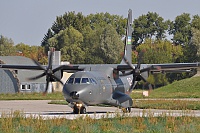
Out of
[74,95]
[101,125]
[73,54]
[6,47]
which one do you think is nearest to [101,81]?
[74,95]

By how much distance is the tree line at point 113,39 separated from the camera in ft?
331

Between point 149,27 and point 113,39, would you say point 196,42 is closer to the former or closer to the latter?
point 113,39

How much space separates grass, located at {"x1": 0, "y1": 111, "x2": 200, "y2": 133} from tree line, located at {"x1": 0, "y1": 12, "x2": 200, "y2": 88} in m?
47.3

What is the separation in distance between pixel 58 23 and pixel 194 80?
2578 inches

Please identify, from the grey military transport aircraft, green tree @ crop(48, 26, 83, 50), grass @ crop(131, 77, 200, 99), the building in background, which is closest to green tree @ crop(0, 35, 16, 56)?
green tree @ crop(48, 26, 83, 50)

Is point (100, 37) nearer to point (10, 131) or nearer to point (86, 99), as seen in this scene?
point (86, 99)

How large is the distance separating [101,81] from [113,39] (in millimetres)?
71893

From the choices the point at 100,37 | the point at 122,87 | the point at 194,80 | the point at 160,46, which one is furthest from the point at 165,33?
the point at 122,87

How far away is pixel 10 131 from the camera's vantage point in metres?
20.1

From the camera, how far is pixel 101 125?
22625 millimetres

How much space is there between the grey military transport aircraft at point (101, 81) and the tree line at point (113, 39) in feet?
120

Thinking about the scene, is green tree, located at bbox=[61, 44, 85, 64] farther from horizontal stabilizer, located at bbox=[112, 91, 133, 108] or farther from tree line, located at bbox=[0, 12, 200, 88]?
horizontal stabilizer, located at bbox=[112, 91, 133, 108]

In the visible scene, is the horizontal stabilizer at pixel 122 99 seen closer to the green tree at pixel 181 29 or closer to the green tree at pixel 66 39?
the green tree at pixel 66 39

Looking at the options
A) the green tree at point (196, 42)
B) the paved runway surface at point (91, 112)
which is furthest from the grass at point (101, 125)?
the green tree at point (196, 42)
